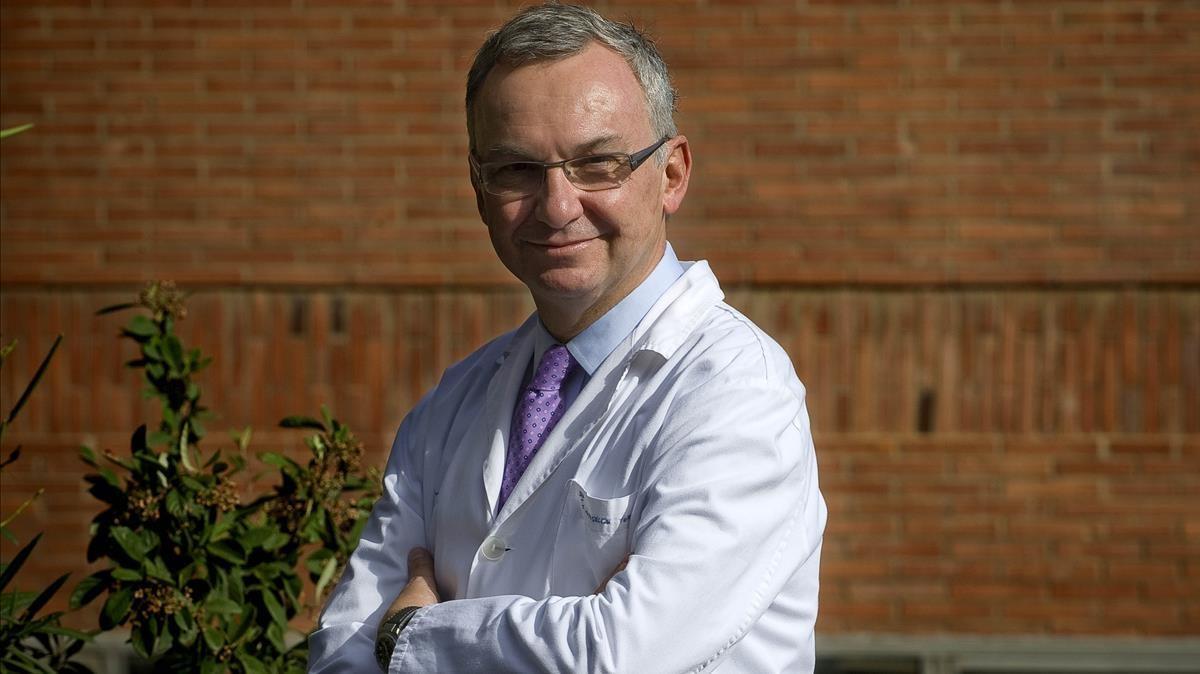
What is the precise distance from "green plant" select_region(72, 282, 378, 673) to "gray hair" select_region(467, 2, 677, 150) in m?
1.41

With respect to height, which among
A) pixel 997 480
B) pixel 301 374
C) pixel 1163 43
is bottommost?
pixel 997 480

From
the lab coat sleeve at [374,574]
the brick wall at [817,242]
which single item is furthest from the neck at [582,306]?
the brick wall at [817,242]

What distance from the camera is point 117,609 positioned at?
3.07m

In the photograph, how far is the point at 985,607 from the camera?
509 centimetres

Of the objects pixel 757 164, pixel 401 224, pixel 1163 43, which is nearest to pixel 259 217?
pixel 401 224

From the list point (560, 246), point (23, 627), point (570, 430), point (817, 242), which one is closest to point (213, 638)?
point (23, 627)

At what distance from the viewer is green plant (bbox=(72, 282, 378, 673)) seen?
3.13 m

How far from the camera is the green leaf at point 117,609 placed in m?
3.07

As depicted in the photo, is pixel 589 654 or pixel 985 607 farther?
pixel 985 607

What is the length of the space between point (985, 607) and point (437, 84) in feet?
8.85

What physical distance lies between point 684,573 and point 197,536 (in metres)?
1.64

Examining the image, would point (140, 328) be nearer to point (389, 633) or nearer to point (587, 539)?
point (389, 633)

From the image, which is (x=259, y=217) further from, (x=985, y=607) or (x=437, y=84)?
(x=985, y=607)

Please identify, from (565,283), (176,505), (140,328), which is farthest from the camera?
(140,328)
